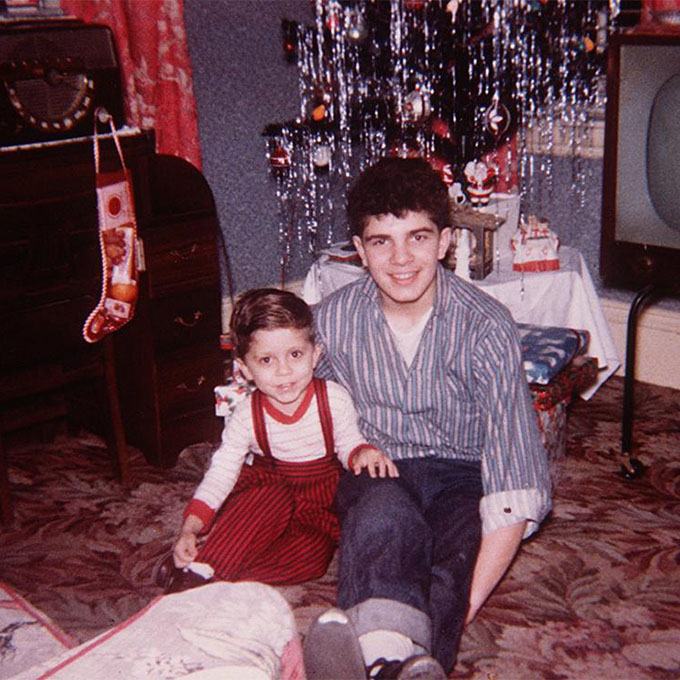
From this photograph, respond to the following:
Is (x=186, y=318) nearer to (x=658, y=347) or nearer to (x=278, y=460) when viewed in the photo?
(x=278, y=460)

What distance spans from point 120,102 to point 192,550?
131cm

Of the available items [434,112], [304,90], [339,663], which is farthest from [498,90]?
[339,663]

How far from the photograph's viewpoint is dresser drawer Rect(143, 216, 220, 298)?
8.15ft

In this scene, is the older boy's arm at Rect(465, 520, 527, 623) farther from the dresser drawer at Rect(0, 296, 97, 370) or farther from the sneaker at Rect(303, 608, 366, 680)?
the dresser drawer at Rect(0, 296, 97, 370)

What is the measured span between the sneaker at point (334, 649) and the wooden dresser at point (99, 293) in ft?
4.34

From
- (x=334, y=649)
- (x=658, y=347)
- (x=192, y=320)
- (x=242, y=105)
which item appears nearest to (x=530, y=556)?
(x=334, y=649)

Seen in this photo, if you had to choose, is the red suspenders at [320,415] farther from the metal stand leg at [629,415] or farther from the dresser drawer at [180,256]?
the metal stand leg at [629,415]

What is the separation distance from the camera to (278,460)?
6.62 feet

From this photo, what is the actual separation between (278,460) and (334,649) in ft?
2.43

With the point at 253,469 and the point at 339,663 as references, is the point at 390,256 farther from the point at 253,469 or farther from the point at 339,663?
the point at 339,663

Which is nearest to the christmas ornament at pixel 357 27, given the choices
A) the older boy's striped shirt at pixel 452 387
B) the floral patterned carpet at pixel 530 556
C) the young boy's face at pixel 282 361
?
the older boy's striped shirt at pixel 452 387

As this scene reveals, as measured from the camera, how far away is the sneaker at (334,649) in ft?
4.29

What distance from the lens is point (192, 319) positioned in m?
2.62

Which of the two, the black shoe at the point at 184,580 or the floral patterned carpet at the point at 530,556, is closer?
the black shoe at the point at 184,580
